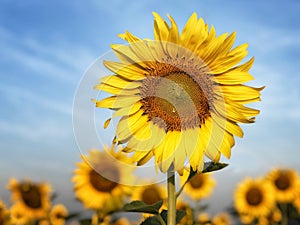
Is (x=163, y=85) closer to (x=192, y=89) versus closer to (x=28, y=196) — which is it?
(x=192, y=89)

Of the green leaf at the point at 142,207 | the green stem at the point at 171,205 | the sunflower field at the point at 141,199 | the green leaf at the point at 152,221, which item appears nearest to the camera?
the green stem at the point at 171,205

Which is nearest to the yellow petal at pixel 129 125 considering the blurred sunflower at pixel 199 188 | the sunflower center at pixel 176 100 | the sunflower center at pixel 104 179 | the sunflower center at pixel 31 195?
the sunflower center at pixel 176 100

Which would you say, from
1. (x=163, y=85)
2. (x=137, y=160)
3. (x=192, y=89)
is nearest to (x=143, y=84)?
(x=163, y=85)

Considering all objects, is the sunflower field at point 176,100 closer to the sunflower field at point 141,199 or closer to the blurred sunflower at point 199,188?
the sunflower field at point 141,199

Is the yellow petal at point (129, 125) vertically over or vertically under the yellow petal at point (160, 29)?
under

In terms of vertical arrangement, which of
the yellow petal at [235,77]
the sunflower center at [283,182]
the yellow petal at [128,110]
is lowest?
the yellow petal at [128,110]

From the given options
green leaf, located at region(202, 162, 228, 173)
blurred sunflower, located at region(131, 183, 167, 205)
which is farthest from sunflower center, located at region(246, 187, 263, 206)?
green leaf, located at region(202, 162, 228, 173)

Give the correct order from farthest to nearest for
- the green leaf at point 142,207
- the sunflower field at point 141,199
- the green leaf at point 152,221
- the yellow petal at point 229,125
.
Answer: the sunflower field at point 141,199, the green leaf at point 152,221, the yellow petal at point 229,125, the green leaf at point 142,207
